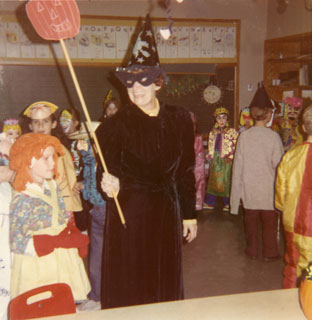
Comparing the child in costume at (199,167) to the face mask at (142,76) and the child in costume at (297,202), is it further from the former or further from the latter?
the face mask at (142,76)

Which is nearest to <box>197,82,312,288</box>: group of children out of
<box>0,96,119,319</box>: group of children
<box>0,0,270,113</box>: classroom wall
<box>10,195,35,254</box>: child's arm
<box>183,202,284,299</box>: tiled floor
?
<box>183,202,284,299</box>: tiled floor

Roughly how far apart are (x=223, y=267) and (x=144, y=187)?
1569mm

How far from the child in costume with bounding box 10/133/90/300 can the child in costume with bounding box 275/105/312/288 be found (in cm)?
125

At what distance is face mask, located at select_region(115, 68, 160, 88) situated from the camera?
69.8 inches

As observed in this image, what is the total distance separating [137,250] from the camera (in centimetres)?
183

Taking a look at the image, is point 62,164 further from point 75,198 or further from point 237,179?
point 237,179

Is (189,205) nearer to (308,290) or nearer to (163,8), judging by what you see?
(308,290)

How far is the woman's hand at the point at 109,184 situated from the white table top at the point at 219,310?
24.3 inches

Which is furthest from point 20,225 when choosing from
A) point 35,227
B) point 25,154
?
point 25,154

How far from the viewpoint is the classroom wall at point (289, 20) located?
4344 mm

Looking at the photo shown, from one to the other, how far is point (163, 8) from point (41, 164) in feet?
11.2

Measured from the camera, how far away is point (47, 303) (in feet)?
4.40

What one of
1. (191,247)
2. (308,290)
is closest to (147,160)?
(308,290)

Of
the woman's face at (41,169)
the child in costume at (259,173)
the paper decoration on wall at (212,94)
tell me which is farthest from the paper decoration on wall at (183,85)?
the woman's face at (41,169)
